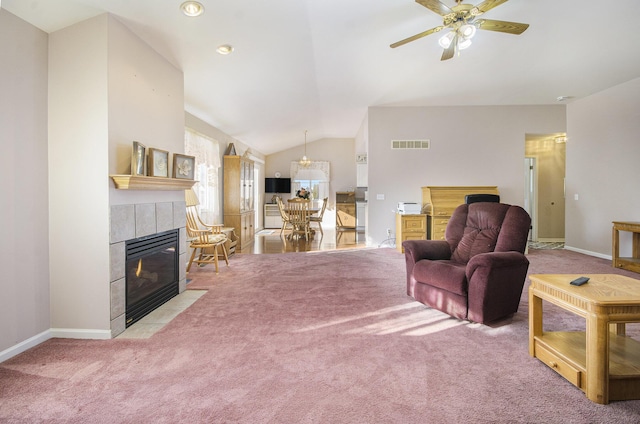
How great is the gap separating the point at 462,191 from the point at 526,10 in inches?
122

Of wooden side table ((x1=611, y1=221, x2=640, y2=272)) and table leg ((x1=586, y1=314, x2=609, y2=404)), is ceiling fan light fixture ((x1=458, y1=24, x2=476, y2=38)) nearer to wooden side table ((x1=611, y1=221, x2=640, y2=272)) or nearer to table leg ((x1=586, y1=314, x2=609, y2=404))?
table leg ((x1=586, y1=314, x2=609, y2=404))

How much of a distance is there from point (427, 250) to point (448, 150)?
3.83 m

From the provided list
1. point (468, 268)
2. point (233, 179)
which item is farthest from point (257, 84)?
point (468, 268)

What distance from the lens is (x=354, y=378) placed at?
1.84m

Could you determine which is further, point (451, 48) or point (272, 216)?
point (272, 216)

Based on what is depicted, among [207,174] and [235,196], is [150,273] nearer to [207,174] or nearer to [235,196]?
[207,174]

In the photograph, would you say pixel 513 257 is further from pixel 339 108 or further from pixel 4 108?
pixel 339 108

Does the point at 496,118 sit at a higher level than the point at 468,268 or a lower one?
higher

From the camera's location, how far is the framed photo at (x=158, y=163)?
286cm

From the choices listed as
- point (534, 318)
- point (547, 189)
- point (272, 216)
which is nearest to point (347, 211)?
point (272, 216)

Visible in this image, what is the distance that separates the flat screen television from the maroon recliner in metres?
7.58

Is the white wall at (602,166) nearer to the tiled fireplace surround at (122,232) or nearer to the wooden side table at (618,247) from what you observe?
the wooden side table at (618,247)

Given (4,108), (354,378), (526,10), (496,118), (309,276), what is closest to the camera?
(354,378)

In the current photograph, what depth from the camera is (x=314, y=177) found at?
1060 centimetres
